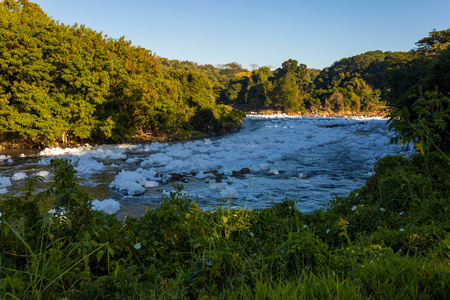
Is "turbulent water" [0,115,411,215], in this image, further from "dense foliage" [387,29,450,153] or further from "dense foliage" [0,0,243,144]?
"dense foliage" [387,29,450,153]

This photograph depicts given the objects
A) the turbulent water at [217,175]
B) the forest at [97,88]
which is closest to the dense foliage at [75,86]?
the forest at [97,88]

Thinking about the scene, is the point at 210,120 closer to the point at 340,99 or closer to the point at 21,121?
the point at 21,121

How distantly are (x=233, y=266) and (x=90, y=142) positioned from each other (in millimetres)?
17423

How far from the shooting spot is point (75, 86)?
14.6 meters

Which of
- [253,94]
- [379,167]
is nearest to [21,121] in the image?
[379,167]

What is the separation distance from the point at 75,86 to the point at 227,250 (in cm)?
1549

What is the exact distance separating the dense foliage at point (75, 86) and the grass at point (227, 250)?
41.9 ft

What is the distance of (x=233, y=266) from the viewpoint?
216 cm

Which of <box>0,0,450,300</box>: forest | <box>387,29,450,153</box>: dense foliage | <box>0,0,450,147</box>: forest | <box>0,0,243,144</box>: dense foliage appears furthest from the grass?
<box>0,0,243,144</box>: dense foliage

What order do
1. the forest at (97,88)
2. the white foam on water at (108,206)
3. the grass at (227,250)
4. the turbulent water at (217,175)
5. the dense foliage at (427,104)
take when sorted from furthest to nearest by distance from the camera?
the forest at (97,88)
the turbulent water at (217,175)
the white foam on water at (108,206)
the dense foliage at (427,104)
the grass at (227,250)

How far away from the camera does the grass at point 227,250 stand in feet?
5.93

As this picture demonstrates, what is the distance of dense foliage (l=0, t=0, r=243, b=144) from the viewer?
12641mm

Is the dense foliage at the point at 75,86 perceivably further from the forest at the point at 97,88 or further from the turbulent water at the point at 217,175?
the turbulent water at the point at 217,175

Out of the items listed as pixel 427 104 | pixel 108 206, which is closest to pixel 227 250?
pixel 108 206
